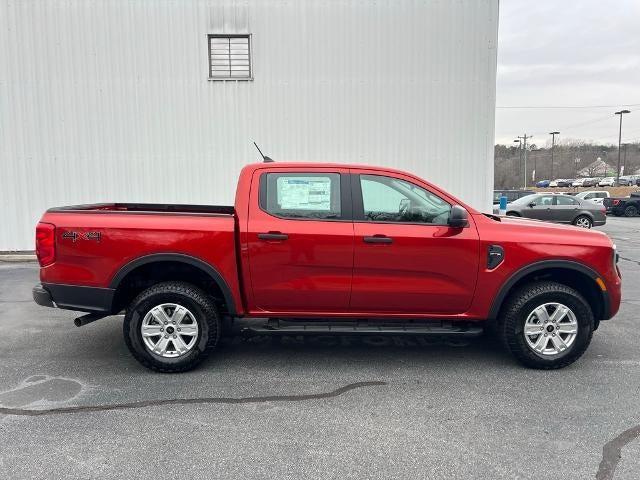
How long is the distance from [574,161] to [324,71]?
327 ft

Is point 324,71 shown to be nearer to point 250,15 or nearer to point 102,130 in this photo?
point 250,15

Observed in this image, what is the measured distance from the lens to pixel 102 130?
10219mm

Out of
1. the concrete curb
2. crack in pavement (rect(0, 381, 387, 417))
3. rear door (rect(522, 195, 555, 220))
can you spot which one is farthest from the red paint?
rear door (rect(522, 195, 555, 220))

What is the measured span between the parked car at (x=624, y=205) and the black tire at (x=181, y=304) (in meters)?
27.9

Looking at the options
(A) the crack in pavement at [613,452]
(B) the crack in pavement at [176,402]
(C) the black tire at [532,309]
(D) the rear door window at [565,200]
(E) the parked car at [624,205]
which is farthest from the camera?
(E) the parked car at [624,205]

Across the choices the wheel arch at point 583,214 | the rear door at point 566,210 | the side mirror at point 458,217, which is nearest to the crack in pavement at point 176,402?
the side mirror at point 458,217

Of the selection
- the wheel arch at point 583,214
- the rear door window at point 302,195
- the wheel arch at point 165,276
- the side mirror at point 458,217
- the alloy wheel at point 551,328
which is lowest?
the alloy wheel at point 551,328

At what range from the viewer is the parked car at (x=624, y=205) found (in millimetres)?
25234

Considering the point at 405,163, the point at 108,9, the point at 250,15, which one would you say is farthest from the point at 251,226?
the point at 108,9

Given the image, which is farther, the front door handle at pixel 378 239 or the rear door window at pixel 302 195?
the rear door window at pixel 302 195

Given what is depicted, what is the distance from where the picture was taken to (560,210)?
54.6ft

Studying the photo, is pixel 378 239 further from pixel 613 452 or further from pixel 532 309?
pixel 613 452

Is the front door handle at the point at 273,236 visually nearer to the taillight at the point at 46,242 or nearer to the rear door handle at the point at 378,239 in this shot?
the rear door handle at the point at 378,239

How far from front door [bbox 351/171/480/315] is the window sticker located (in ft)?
0.87
